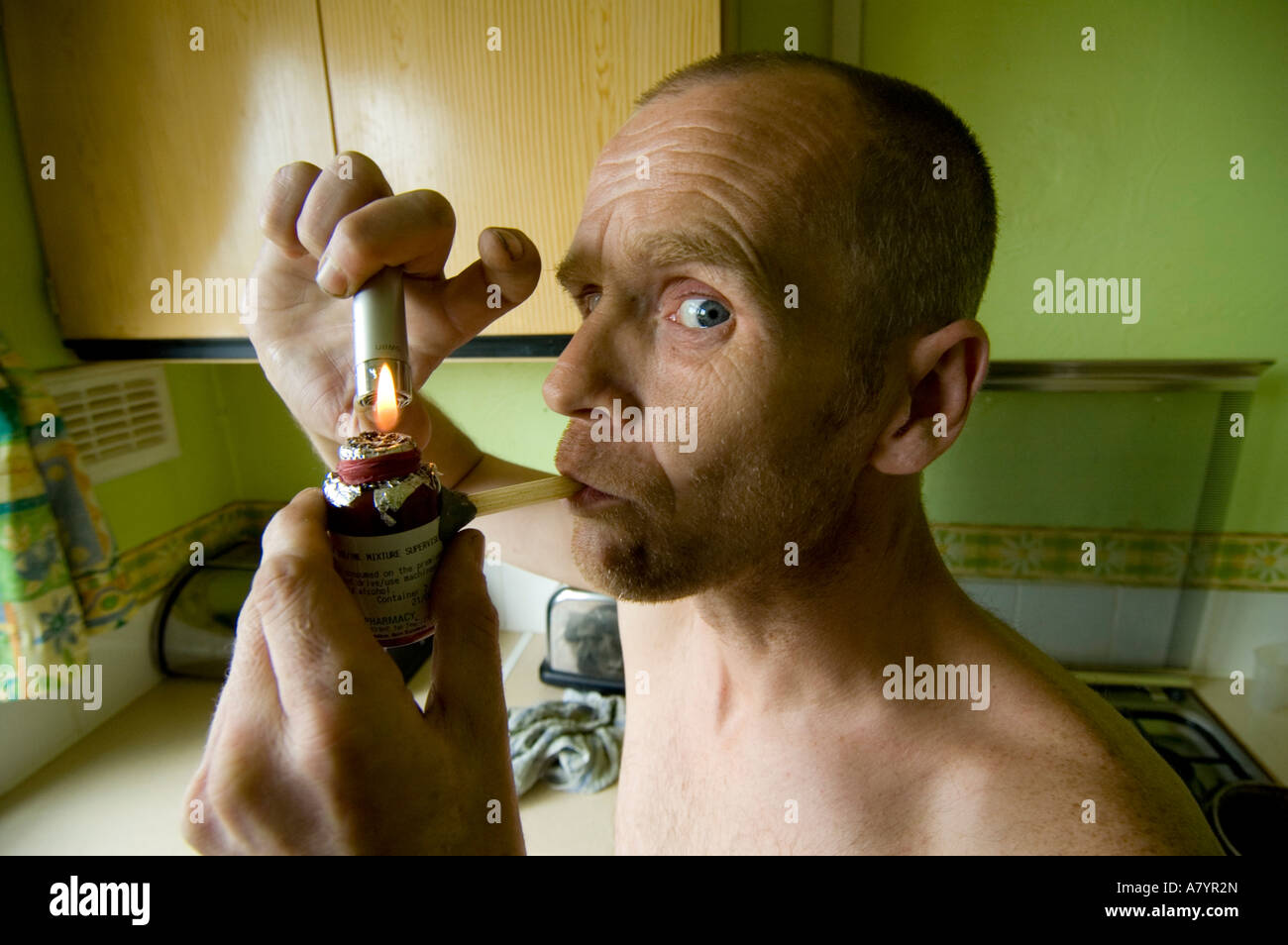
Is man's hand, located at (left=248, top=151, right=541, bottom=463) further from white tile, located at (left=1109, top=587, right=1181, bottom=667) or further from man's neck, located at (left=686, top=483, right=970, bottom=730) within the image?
white tile, located at (left=1109, top=587, right=1181, bottom=667)

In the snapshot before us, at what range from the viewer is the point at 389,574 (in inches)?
21.3

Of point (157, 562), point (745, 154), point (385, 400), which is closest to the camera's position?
point (385, 400)

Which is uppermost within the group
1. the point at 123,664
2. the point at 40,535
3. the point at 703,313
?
the point at 703,313

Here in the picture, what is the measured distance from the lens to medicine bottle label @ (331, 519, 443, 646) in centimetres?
53

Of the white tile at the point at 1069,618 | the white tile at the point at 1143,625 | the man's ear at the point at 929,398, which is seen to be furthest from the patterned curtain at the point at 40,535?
the white tile at the point at 1143,625

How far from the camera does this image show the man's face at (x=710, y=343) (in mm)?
734

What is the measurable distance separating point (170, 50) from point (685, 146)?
1.15m

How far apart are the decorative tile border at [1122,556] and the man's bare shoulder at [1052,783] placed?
0.78 m

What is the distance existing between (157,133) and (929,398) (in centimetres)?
146

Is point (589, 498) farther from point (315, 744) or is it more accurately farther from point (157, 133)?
point (157, 133)

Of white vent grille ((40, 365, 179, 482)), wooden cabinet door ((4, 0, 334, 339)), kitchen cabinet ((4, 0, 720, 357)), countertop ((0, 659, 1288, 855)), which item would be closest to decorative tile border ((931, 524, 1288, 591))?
countertop ((0, 659, 1288, 855))

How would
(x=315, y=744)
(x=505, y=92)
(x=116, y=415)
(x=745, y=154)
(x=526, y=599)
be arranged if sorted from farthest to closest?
1. (x=526, y=599)
2. (x=116, y=415)
3. (x=505, y=92)
4. (x=745, y=154)
5. (x=315, y=744)

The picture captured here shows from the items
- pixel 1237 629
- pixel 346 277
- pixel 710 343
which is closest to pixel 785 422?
pixel 710 343

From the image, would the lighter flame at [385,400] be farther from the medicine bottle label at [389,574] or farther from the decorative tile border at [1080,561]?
the decorative tile border at [1080,561]
